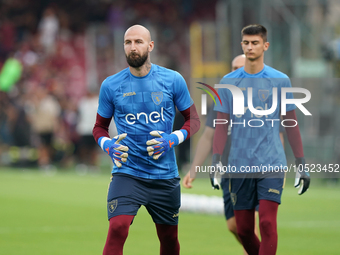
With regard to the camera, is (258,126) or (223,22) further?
(223,22)

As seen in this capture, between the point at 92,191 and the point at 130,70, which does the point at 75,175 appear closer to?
the point at 92,191

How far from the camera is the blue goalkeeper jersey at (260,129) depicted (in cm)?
655

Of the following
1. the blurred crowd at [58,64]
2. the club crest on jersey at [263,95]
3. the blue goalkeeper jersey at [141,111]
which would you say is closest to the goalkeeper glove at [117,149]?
the blue goalkeeper jersey at [141,111]

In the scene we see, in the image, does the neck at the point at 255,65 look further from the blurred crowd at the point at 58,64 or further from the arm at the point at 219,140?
the blurred crowd at the point at 58,64

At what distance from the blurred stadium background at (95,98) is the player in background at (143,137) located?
187 centimetres

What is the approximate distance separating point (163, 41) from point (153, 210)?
68.5 feet

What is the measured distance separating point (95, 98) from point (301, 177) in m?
13.4

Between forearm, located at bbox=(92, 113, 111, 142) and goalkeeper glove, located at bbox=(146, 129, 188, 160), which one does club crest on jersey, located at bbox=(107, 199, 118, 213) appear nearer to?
goalkeeper glove, located at bbox=(146, 129, 188, 160)

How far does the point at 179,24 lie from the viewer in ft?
89.3

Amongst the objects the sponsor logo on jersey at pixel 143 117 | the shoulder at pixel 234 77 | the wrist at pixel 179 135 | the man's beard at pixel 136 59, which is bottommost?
the wrist at pixel 179 135

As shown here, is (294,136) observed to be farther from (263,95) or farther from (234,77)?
(234,77)

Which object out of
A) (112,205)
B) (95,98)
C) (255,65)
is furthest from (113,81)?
(95,98)

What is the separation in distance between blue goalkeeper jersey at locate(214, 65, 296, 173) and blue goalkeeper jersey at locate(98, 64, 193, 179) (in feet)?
2.84

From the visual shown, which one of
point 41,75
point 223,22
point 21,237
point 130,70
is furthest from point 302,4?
point 130,70
